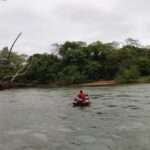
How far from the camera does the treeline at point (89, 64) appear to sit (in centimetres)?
6617

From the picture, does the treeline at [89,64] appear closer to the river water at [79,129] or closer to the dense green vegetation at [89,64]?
the dense green vegetation at [89,64]

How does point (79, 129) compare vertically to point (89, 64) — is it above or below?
below

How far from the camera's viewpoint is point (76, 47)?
243 ft

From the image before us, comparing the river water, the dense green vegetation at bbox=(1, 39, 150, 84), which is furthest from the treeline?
the river water

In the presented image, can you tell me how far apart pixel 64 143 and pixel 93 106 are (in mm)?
13150

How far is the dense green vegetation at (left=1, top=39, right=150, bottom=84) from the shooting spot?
66.2 meters

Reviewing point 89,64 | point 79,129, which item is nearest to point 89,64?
point 89,64

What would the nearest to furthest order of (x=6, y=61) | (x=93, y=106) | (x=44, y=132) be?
(x=6, y=61) < (x=44, y=132) < (x=93, y=106)

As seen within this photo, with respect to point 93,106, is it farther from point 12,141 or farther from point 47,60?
point 47,60

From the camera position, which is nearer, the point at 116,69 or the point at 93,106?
the point at 93,106

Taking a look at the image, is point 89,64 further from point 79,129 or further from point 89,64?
point 79,129

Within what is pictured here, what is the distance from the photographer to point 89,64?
68.5 meters

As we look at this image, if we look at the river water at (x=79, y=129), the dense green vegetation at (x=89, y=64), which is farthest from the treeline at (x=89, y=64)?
the river water at (x=79, y=129)

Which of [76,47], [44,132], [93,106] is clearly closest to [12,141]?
[44,132]
